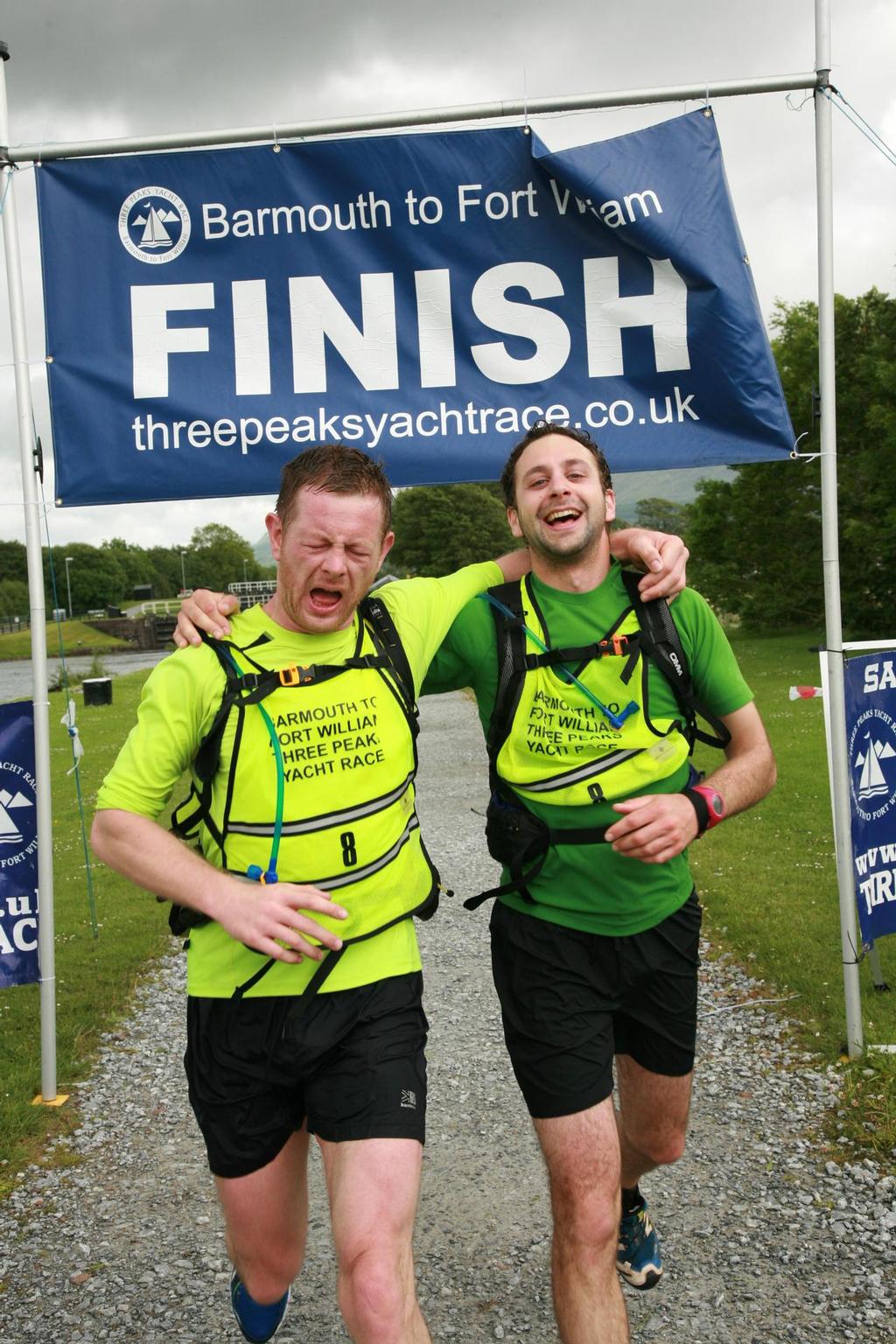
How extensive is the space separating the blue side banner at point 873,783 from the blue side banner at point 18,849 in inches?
166

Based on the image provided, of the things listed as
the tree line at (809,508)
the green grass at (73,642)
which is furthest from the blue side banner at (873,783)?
the green grass at (73,642)

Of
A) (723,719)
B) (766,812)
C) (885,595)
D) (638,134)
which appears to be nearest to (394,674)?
(723,719)

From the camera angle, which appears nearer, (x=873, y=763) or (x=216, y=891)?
(x=216, y=891)

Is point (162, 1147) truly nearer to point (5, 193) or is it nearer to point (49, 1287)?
point (49, 1287)

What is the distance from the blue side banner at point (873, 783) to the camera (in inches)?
221

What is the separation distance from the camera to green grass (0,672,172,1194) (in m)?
5.21

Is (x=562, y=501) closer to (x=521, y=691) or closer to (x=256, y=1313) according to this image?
(x=521, y=691)

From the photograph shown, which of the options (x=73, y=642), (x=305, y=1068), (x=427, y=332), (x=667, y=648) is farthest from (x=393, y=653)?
(x=73, y=642)

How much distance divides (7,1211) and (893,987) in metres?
4.68

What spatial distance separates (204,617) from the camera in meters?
3.28

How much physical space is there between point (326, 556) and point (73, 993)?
16.7 ft

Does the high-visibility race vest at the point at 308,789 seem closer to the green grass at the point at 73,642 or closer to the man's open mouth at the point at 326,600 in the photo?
the man's open mouth at the point at 326,600

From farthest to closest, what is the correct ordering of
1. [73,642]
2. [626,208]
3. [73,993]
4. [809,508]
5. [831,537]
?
[73,642] → [809,508] → [73,993] → [831,537] → [626,208]

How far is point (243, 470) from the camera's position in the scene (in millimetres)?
5152
